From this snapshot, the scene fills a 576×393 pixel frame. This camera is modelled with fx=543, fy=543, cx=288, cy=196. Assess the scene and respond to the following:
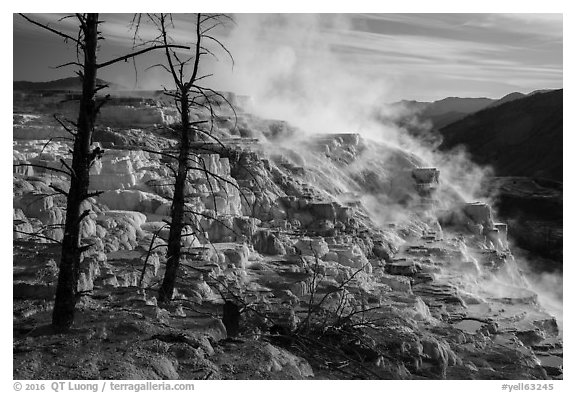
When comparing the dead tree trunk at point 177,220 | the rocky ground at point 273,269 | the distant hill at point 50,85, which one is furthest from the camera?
the distant hill at point 50,85

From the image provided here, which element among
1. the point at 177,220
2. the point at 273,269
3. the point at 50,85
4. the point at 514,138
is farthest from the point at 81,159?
the point at 514,138

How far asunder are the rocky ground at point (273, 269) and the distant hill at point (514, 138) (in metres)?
16.2

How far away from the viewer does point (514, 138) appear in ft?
162

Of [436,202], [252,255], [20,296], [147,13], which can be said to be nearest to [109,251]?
[252,255]

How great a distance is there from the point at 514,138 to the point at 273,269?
144 ft

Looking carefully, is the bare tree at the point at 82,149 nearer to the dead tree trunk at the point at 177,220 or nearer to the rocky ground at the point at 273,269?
the rocky ground at the point at 273,269

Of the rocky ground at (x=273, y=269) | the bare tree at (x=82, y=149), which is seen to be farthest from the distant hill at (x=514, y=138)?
the bare tree at (x=82, y=149)

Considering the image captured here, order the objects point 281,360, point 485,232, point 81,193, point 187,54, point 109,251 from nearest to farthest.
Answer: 1. point 81,193
2. point 281,360
3. point 187,54
4. point 109,251
5. point 485,232

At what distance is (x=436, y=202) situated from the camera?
2466 cm

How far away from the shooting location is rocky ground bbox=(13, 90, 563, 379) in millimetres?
5441

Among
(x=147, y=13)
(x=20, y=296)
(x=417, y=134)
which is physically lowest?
(x=20, y=296)

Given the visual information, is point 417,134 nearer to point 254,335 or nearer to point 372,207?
point 372,207

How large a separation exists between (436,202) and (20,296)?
2085cm

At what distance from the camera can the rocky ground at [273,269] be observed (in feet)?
17.9
